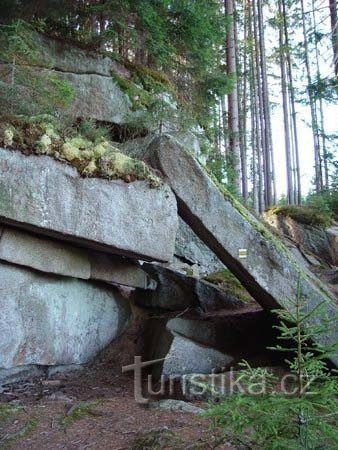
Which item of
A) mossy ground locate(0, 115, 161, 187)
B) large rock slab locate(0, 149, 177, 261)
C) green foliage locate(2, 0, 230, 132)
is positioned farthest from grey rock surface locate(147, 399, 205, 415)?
green foliage locate(2, 0, 230, 132)

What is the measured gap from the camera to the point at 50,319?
20.7 feet

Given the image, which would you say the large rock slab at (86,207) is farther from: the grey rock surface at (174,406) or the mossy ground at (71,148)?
the grey rock surface at (174,406)

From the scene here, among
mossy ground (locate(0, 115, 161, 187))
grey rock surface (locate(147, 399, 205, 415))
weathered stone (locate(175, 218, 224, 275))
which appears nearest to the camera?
grey rock surface (locate(147, 399, 205, 415))

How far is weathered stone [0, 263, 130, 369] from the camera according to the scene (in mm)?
5852

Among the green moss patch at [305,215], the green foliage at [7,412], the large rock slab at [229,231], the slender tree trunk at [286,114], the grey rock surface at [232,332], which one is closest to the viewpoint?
the green foliage at [7,412]

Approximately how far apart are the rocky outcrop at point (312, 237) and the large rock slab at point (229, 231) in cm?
750

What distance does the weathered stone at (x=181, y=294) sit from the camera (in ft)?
28.1

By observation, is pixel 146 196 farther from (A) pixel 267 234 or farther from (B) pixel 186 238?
(B) pixel 186 238

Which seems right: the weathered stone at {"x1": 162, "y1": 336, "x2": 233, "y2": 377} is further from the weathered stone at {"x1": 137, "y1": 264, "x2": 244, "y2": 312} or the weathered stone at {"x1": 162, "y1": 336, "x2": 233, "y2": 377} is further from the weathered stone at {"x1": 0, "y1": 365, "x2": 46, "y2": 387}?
the weathered stone at {"x1": 0, "y1": 365, "x2": 46, "y2": 387}

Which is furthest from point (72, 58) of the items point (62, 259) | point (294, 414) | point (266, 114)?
point (266, 114)

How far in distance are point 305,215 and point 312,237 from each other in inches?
39.1

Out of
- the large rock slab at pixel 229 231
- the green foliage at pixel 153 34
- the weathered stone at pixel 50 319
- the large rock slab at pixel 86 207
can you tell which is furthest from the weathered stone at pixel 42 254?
the green foliage at pixel 153 34

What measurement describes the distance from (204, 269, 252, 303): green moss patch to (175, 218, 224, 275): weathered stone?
421 millimetres

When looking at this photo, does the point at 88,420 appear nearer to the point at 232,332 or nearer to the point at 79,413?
the point at 79,413
